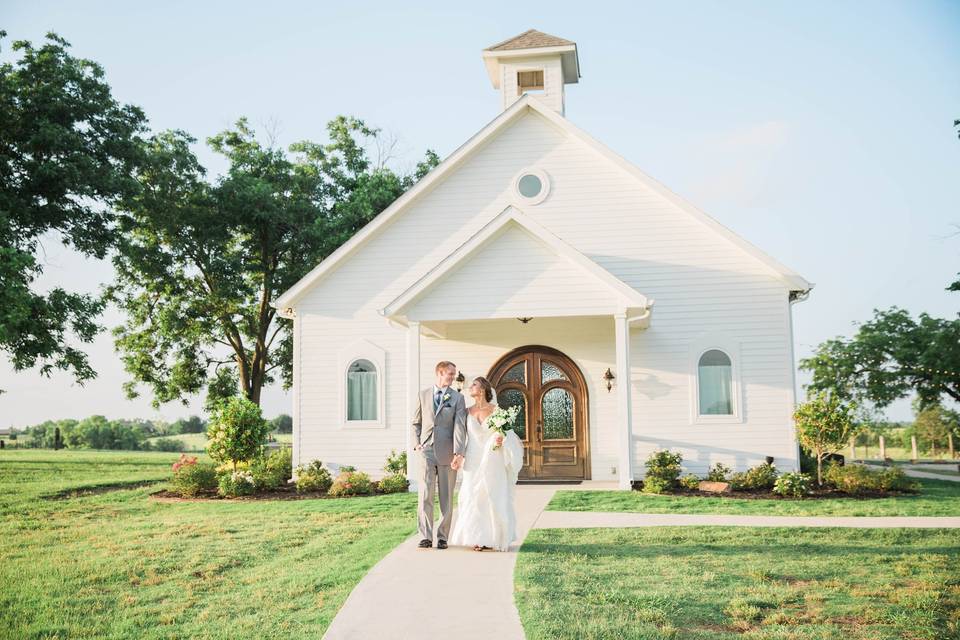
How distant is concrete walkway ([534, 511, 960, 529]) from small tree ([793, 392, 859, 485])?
2971 mm

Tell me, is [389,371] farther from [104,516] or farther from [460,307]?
[104,516]

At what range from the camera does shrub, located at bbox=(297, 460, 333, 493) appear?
49.5ft

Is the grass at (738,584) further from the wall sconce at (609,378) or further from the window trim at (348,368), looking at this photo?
the window trim at (348,368)

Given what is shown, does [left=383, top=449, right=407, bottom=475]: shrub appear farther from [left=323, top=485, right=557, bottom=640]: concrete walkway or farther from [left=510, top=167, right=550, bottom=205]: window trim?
[left=323, top=485, right=557, bottom=640]: concrete walkway

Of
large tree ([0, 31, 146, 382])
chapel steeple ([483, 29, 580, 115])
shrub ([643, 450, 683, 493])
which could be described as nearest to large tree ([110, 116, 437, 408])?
large tree ([0, 31, 146, 382])

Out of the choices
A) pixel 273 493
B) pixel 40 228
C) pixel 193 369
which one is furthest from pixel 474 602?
pixel 193 369

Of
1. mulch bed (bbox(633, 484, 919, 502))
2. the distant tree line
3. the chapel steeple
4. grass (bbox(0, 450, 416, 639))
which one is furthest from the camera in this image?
the distant tree line

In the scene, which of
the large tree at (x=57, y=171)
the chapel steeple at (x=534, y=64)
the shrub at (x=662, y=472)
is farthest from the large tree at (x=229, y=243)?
the shrub at (x=662, y=472)

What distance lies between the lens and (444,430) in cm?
886

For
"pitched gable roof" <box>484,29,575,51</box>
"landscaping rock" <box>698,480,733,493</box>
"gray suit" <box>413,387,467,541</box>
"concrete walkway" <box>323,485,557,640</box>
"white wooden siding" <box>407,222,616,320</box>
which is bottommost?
"concrete walkway" <box>323,485,557,640</box>

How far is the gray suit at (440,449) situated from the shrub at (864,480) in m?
8.66

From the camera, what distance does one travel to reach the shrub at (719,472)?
49.8 ft

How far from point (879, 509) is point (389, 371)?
964 cm

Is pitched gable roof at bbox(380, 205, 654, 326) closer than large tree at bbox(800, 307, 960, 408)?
Yes
